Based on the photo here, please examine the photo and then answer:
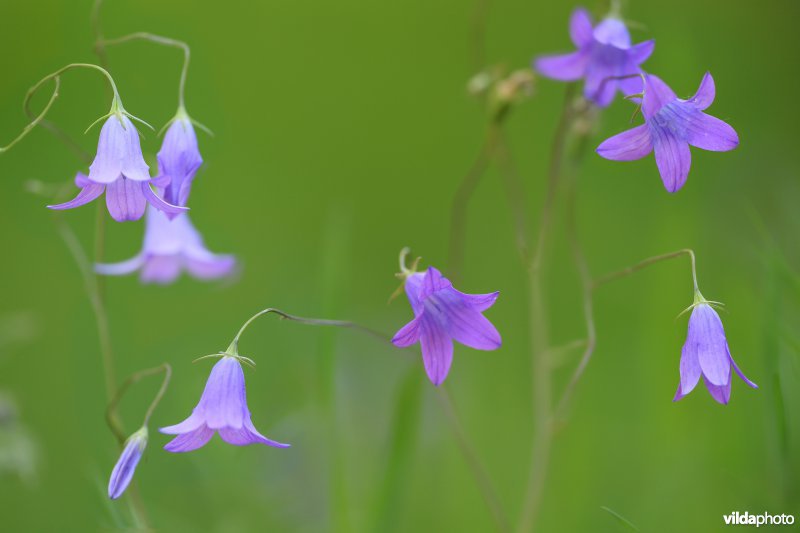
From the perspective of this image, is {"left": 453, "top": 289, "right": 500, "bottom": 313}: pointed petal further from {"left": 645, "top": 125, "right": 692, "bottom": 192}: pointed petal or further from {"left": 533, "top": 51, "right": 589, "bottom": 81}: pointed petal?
{"left": 533, "top": 51, "right": 589, "bottom": 81}: pointed petal

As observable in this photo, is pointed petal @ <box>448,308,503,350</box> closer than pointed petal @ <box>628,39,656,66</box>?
Yes

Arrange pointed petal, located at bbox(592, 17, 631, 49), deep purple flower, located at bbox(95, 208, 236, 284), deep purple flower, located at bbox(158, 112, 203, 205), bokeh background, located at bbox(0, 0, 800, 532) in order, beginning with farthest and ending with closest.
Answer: bokeh background, located at bbox(0, 0, 800, 532), deep purple flower, located at bbox(95, 208, 236, 284), pointed petal, located at bbox(592, 17, 631, 49), deep purple flower, located at bbox(158, 112, 203, 205)

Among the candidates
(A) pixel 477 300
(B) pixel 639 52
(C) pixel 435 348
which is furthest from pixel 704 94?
(C) pixel 435 348

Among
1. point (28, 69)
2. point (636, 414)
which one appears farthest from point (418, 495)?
point (28, 69)

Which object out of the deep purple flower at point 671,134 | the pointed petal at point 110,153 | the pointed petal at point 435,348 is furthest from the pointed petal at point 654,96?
the pointed petal at point 110,153

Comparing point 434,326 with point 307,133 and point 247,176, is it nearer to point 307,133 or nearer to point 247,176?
point 247,176

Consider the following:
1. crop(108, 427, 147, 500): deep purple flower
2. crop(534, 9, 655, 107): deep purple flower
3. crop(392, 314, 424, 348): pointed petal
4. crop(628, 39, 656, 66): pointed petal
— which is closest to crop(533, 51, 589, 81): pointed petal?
crop(534, 9, 655, 107): deep purple flower
